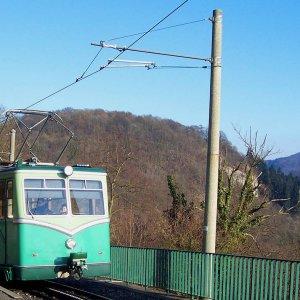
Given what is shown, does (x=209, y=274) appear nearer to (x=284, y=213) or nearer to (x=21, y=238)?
(x=21, y=238)

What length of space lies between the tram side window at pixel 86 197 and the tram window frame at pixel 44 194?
0.81 ft

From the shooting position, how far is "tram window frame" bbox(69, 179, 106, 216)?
47.0ft

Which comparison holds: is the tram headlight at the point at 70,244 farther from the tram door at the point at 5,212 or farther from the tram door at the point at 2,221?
the tram door at the point at 2,221

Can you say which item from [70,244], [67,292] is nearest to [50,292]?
[67,292]

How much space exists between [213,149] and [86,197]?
11.4 feet

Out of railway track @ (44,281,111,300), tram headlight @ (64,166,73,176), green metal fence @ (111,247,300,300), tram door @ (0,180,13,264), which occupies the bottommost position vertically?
railway track @ (44,281,111,300)

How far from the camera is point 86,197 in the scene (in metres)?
14.6

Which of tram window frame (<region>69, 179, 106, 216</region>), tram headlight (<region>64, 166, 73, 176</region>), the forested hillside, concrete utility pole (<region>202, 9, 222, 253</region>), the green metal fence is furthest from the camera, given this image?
the forested hillside

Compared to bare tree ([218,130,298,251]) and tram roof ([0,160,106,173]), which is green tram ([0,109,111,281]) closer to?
tram roof ([0,160,106,173])

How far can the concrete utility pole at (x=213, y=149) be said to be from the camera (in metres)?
13.6

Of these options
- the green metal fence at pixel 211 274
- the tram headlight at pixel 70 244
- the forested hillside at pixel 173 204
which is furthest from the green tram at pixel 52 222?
the forested hillside at pixel 173 204

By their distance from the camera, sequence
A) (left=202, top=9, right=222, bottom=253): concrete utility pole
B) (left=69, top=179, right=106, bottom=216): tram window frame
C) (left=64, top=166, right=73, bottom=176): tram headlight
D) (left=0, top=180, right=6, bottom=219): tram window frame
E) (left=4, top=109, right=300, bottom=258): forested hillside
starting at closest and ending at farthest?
(left=202, top=9, right=222, bottom=253): concrete utility pole
(left=64, top=166, right=73, bottom=176): tram headlight
(left=69, top=179, right=106, bottom=216): tram window frame
(left=0, top=180, right=6, bottom=219): tram window frame
(left=4, top=109, right=300, bottom=258): forested hillside

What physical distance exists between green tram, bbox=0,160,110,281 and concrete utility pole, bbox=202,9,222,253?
276cm

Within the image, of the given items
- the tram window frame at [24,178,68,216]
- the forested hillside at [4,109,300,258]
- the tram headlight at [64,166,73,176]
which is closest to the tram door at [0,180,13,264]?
the tram window frame at [24,178,68,216]
